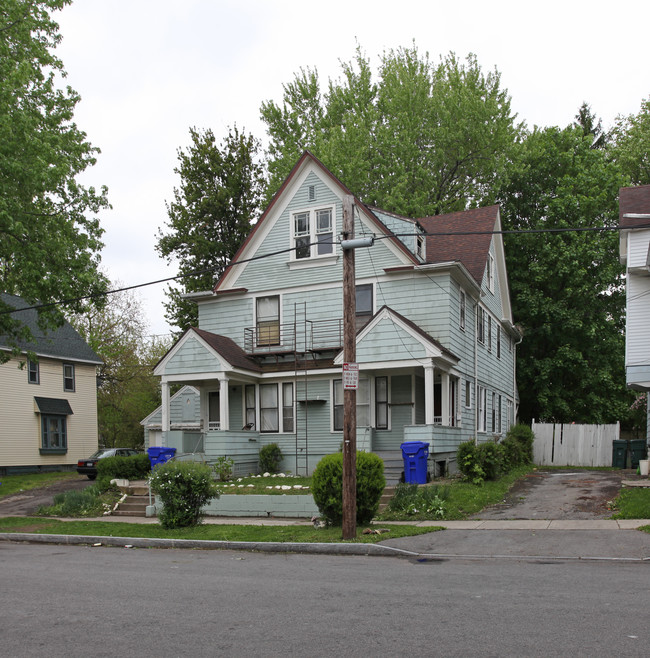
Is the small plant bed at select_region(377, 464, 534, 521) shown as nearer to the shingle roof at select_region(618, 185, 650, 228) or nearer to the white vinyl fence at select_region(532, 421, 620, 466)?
the shingle roof at select_region(618, 185, 650, 228)

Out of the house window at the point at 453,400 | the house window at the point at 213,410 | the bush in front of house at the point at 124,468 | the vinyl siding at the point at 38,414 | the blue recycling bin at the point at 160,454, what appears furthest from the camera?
the vinyl siding at the point at 38,414

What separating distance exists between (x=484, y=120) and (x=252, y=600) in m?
33.1

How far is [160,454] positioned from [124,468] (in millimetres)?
1176

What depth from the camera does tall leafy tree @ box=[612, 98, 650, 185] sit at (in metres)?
38.1

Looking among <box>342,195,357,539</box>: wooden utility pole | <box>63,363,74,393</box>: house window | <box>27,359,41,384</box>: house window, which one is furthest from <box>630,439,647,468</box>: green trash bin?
<box>63,363,74,393</box>: house window

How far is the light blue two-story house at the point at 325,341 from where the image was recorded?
71.1 ft

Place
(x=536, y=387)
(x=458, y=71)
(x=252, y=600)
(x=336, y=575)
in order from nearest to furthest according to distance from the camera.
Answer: (x=252, y=600), (x=336, y=575), (x=536, y=387), (x=458, y=71)

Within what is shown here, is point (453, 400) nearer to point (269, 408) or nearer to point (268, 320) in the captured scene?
point (269, 408)

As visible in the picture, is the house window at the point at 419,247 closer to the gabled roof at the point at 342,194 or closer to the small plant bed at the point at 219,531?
the gabled roof at the point at 342,194

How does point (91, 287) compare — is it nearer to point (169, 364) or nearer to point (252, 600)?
point (169, 364)

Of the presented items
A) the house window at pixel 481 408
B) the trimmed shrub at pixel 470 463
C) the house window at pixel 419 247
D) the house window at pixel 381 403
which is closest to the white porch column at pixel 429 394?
the trimmed shrub at pixel 470 463

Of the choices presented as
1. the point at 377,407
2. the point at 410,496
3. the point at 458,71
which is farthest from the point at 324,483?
the point at 458,71

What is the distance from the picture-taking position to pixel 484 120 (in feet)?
119

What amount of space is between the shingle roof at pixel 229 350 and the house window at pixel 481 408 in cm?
836
